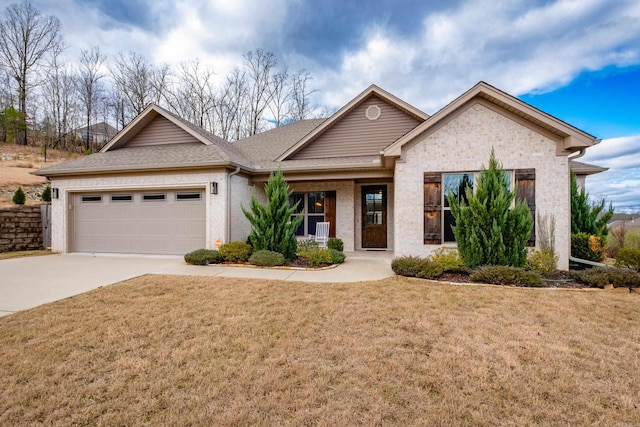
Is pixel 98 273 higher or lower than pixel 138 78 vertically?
lower

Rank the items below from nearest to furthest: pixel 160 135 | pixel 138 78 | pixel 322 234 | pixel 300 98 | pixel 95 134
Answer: pixel 322 234
pixel 160 135
pixel 300 98
pixel 138 78
pixel 95 134

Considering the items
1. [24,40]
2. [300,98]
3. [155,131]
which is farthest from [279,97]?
[24,40]

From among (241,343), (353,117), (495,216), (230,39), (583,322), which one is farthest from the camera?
(230,39)

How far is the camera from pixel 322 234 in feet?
34.0

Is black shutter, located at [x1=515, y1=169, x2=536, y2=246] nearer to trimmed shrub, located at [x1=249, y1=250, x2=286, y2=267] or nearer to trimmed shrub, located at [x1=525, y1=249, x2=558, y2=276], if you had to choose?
trimmed shrub, located at [x1=525, y1=249, x2=558, y2=276]

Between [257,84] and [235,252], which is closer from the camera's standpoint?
[235,252]

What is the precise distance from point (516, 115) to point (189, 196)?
9.62m

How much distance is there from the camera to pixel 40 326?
379 cm

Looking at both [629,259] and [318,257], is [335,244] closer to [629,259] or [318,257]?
[318,257]

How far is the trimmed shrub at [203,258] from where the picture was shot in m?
8.13

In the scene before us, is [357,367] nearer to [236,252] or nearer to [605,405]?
[605,405]

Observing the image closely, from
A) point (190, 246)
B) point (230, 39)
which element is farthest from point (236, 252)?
point (230, 39)

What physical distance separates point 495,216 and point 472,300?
2.35m

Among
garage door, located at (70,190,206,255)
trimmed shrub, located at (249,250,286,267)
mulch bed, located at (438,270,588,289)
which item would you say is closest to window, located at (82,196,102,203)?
garage door, located at (70,190,206,255)
